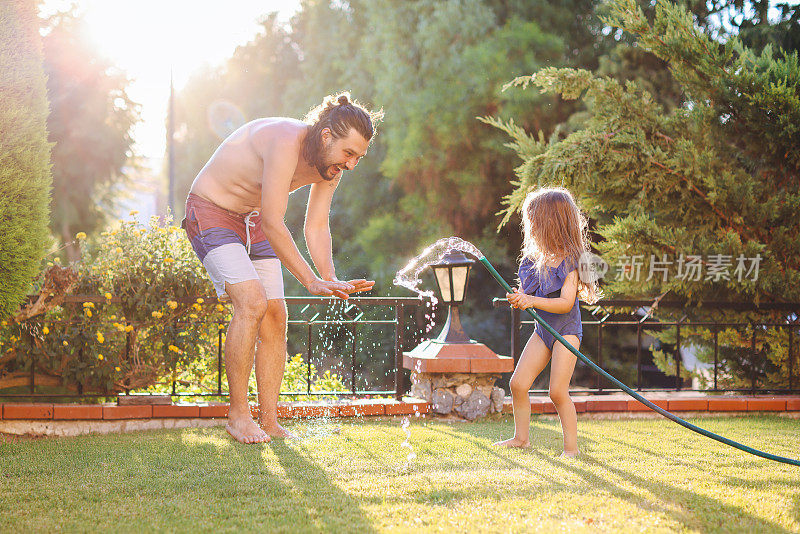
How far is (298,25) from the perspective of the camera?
17.7 metres

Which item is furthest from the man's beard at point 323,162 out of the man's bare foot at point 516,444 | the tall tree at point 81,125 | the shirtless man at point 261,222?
the tall tree at point 81,125

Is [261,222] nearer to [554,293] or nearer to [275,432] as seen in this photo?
[275,432]

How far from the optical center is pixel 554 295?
132 inches

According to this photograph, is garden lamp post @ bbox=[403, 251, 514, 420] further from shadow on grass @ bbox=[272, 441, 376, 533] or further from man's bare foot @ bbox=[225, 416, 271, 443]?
shadow on grass @ bbox=[272, 441, 376, 533]

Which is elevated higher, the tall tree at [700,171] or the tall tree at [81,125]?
the tall tree at [81,125]

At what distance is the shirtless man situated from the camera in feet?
10.5

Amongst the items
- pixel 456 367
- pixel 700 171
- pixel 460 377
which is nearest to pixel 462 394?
pixel 460 377

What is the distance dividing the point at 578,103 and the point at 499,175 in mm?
1757

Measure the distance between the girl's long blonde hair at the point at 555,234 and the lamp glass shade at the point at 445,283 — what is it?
118 cm

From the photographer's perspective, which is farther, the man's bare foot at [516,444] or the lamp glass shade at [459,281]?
the lamp glass shade at [459,281]

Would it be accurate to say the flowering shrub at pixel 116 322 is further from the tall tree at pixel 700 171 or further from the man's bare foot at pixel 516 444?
the tall tree at pixel 700 171

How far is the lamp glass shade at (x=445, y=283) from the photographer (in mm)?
4582

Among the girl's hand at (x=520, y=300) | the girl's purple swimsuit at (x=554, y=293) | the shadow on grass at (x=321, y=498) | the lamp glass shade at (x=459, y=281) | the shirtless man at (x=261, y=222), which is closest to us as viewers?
the shadow on grass at (x=321, y=498)

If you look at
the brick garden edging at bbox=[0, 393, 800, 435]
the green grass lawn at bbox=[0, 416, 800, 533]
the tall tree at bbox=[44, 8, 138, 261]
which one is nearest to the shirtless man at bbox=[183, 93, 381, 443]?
the green grass lawn at bbox=[0, 416, 800, 533]
